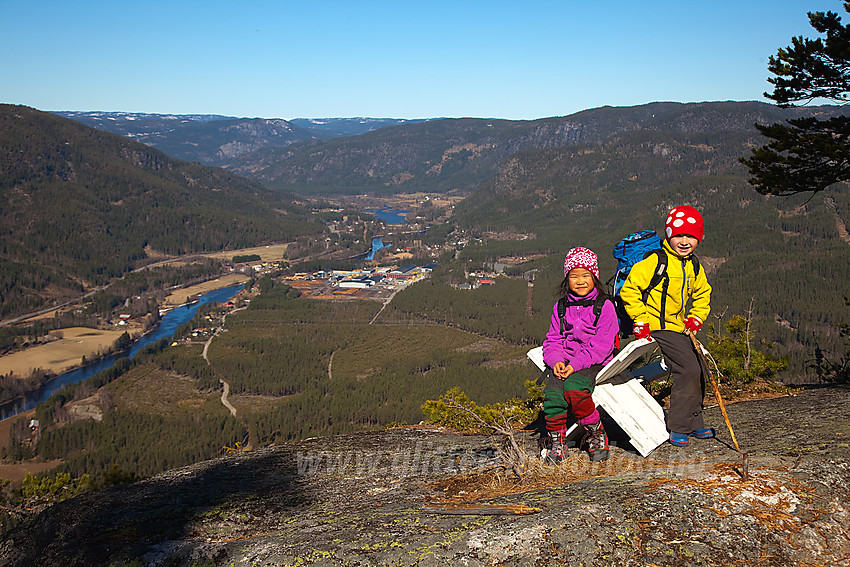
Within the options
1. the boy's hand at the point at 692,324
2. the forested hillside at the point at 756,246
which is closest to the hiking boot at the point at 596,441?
the boy's hand at the point at 692,324

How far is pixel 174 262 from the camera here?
546 feet

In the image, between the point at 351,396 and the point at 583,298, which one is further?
the point at 351,396

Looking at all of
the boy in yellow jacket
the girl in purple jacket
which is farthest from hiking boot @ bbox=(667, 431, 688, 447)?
the girl in purple jacket

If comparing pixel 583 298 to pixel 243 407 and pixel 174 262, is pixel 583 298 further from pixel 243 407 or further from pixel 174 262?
pixel 174 262

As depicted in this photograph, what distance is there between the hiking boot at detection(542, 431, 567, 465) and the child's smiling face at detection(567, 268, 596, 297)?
1.80m

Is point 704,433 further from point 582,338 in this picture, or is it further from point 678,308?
point 582,338

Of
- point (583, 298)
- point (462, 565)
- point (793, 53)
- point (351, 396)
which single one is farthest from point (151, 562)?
point (351, 396)

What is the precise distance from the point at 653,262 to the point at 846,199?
165 meters

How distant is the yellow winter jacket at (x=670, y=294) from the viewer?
7.00 metres

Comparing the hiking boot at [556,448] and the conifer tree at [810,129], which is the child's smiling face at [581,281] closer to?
the hiking boot at [556,448]

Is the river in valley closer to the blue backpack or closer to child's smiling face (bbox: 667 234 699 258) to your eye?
the blue backpack

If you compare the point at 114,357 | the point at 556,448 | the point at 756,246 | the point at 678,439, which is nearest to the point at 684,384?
the point at 678,439

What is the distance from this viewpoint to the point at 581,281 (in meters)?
6.86

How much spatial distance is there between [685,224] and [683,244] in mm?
257
